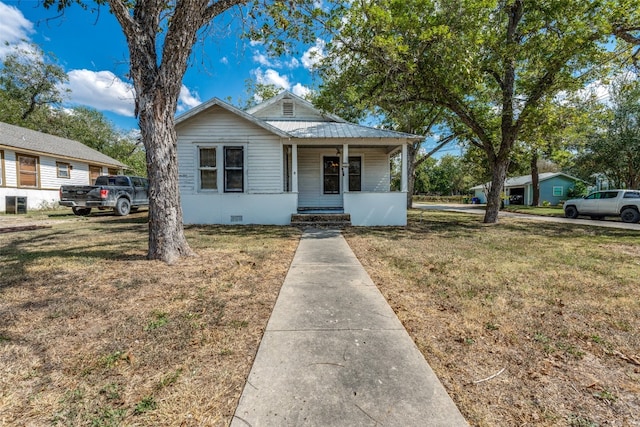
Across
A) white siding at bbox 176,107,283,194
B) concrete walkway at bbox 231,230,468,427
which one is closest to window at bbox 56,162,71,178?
white siding at bbox 176,107,283,194

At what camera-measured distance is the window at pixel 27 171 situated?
16547 millimetres

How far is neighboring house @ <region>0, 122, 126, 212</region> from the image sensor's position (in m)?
15.7

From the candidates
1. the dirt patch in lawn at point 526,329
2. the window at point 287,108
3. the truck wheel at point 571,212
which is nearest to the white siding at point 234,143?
the window at point 287,108

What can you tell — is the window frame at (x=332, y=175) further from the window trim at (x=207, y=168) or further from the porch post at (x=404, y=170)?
the window trim at (x=207, y=168)

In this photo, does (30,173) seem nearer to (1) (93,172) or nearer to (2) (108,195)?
(1) (93,172)

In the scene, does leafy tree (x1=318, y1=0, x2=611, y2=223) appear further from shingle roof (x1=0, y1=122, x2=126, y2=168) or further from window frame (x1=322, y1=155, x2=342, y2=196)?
shingle roof (x1=0, y1=122, x2=126, y2=168)

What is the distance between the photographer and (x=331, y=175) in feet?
43.9

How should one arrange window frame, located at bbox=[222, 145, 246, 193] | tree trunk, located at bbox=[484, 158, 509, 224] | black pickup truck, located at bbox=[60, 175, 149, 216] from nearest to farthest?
1. window frame, located at bbox=[222, 145, 246, 193]
2. tree trunk, located at bbox=[484, 158, 509, 224]
3. black pickup truck, located at bbox=[60, 175, 149, 216]

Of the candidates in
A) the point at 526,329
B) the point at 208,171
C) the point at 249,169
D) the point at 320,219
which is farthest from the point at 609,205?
the point at 208,171

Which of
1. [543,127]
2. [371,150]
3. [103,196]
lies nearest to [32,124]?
[103,196]

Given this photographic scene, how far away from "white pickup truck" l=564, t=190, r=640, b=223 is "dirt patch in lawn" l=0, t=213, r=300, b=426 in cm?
1842

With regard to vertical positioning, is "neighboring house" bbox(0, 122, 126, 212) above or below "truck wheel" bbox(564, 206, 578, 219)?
above

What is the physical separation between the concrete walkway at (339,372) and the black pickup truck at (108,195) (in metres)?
11.4

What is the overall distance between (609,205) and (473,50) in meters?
13.0
